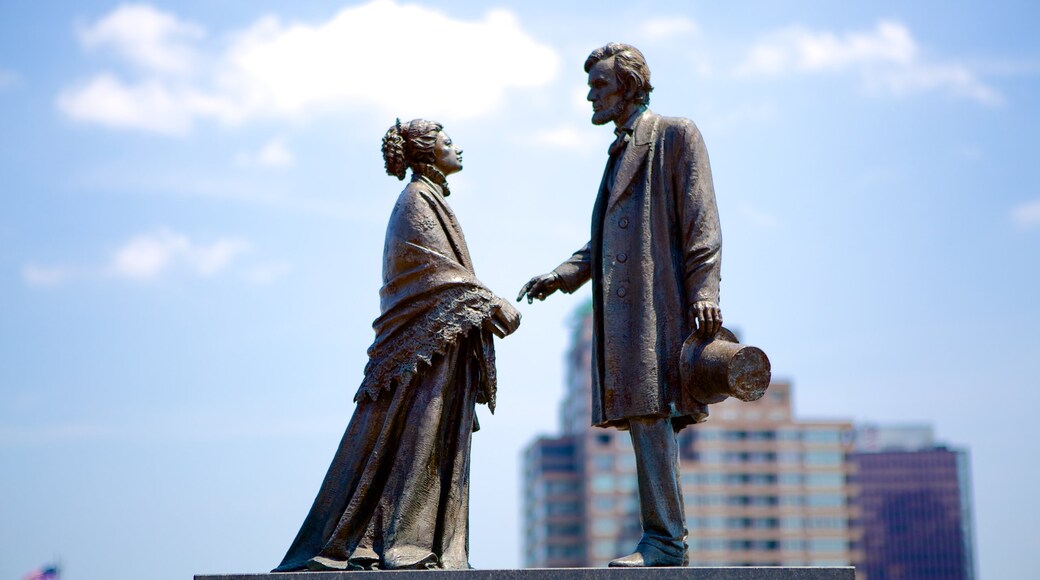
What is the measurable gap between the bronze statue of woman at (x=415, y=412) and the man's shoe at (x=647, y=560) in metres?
1.17

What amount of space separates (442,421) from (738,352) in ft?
7.45

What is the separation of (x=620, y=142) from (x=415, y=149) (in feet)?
5.25

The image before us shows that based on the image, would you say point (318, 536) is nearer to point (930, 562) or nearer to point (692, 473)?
point (692, 473)

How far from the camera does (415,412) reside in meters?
10.7

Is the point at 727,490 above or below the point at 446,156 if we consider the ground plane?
above

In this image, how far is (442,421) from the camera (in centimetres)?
1080

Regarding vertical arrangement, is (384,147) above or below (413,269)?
above

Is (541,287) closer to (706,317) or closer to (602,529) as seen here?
(706,317)

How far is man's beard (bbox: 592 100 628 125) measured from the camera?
446 inches

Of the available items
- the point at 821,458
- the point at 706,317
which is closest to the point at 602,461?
the point at 821,458

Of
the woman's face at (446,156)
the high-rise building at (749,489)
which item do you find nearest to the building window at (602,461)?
the high-rise building at (749,489)

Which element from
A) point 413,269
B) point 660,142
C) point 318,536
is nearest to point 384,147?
point 413,269

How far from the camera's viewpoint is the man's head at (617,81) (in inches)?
444

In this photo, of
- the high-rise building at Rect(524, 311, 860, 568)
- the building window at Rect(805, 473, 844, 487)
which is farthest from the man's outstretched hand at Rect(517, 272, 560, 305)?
the building window at Rect(805, 473, 844, 487)
